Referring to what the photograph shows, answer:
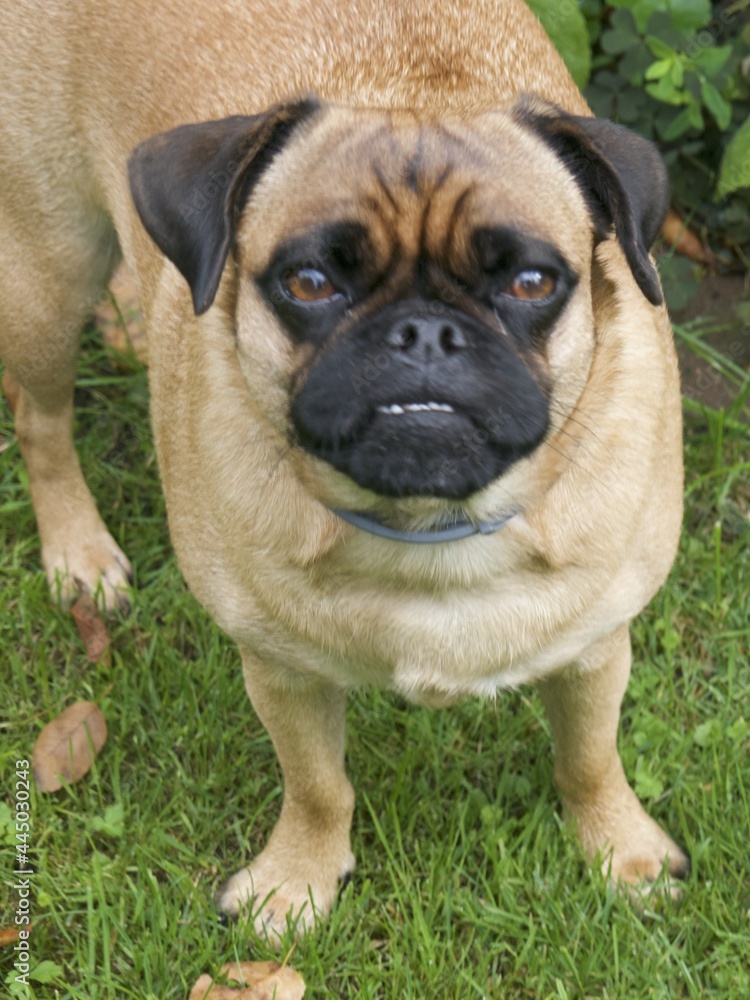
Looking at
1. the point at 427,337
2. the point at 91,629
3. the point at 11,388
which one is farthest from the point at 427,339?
the point at 11,388

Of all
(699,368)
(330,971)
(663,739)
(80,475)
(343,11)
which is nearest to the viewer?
(343,11)

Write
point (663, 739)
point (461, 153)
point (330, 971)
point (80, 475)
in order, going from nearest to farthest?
1. point (461, 153)
2. point (330, 971)
3. point (663, 739)
4. point (80, 475)

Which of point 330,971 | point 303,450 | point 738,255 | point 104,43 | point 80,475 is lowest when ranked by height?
point 330,971

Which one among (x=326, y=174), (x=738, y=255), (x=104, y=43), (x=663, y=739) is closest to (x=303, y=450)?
(x=326, y=174)

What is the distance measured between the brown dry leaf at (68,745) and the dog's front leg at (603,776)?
1.32 meters

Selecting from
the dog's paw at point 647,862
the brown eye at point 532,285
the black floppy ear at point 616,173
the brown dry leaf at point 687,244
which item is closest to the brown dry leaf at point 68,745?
the dog's paw at point 647,862

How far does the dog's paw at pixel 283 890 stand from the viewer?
3.22 metres

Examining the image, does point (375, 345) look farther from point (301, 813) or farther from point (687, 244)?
point (687, 244)

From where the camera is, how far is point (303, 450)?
2.46m

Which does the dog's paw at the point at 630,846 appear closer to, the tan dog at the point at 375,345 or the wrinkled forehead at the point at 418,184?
the tan dog at the point at 375,345

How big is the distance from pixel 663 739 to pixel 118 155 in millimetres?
2163

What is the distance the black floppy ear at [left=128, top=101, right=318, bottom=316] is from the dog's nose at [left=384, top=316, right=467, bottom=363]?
0.39 m

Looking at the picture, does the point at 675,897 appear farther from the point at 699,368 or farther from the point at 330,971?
the point at 699,368

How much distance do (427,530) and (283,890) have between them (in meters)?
1.25
